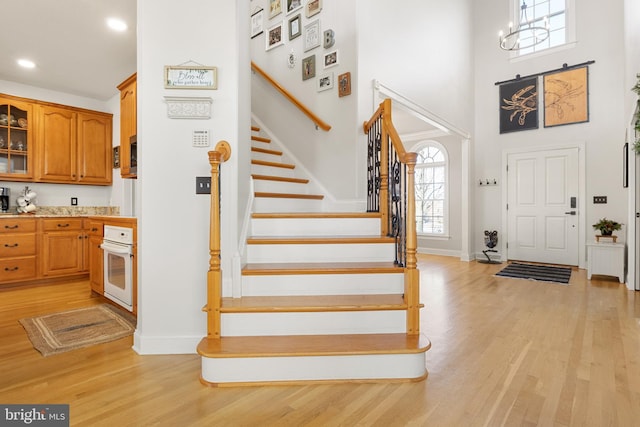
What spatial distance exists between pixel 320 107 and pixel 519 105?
437 centimetres

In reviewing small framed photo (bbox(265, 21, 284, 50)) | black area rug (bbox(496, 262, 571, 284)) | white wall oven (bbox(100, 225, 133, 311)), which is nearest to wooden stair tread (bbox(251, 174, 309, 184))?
white wall oven (bbox(100, 225, 133, 311))

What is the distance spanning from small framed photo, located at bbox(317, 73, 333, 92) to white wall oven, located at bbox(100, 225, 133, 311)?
264 cm

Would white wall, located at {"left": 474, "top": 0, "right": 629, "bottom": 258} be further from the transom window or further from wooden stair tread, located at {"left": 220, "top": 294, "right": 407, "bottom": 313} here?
wooden stair tread, located at {"left": 220, "top": 294, "right": 407, "bottom": 313}

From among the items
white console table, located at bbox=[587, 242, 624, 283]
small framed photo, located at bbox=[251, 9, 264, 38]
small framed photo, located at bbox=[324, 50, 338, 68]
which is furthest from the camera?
small framed photo, located at bbox=[251, 9, 264, 38]

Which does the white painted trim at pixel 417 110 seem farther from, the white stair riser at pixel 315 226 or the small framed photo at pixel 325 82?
the white stair riser at pixel 315 226

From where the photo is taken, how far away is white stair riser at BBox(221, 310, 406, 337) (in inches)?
81.0

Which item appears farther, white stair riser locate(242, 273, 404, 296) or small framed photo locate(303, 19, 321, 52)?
small framed photo locate(303, 19, 321, 52)

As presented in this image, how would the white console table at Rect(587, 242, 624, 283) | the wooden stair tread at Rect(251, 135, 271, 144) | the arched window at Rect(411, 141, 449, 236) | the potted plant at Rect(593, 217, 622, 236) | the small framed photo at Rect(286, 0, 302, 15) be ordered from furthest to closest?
1. the arched window at Rect(411, 141, 449, 236)
2. the potted plant at Rect(593, 217, 622, 236)
3. the white console table at Rect(587, 242, 624, 283)
4. the small framed photo at Rect(286, 0, 302, 15)
5. the wooden stair tread at Rect(251, 135, 271, 144)

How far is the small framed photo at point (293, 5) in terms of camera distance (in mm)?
4375

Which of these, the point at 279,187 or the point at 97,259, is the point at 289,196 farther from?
the point at 97,259

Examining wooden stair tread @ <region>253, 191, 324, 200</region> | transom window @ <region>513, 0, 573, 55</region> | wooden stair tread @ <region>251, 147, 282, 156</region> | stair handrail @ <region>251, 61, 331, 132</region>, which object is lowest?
wooden stair tread @ <region>253, 191, 324, 200</region>

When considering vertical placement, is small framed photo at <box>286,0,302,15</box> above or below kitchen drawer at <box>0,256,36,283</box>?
above

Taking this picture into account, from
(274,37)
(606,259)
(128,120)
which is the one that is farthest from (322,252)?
(606,259)

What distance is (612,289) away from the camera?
4.11 meters
